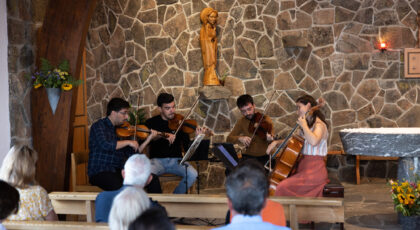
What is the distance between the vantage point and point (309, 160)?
15.6 ft

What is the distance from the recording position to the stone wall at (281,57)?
722 centimetres

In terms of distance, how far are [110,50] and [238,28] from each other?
1.73m

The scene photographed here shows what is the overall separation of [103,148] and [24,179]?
1482mm

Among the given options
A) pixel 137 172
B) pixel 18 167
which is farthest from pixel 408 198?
pixel 18 167

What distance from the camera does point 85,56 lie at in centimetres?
678

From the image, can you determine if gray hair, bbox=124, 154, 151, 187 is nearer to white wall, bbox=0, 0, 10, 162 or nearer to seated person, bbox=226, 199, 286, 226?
seated person, bbox=226, 199, 286, 226

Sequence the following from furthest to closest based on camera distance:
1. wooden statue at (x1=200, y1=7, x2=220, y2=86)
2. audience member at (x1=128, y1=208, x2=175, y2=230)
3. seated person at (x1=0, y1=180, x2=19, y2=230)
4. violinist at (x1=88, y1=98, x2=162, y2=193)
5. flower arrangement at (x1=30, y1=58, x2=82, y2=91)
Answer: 1. wooden statue at (x1=200, y1=7, x2=220, y2=86)
2. violinist at (x1=88, y1=98, x2=162, y2=193)
3. flower arrangement at (x1=30, y1=58, x2=82, y2=91)
4. seated person at (x1=0, y1=180, x2=19, y2=230)
5. audience member at (x1=128, y1=208, x2=175, y2=230)

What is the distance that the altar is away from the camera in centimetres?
446

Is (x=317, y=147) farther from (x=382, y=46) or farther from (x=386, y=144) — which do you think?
(x=382, y=46)

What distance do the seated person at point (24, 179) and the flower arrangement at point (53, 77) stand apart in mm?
1423

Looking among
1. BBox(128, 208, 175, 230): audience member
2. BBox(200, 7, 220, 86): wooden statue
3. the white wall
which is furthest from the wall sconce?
BBox(128, 208, 175, 230): audience member

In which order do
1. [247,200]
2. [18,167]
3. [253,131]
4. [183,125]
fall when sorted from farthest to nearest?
[253,131], [183,125], [18,167], [247,200]

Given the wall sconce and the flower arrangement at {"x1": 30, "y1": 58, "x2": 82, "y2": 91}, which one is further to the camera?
the wall sconce

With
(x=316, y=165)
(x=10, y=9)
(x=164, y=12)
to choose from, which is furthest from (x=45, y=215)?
(x=164, y=12)
